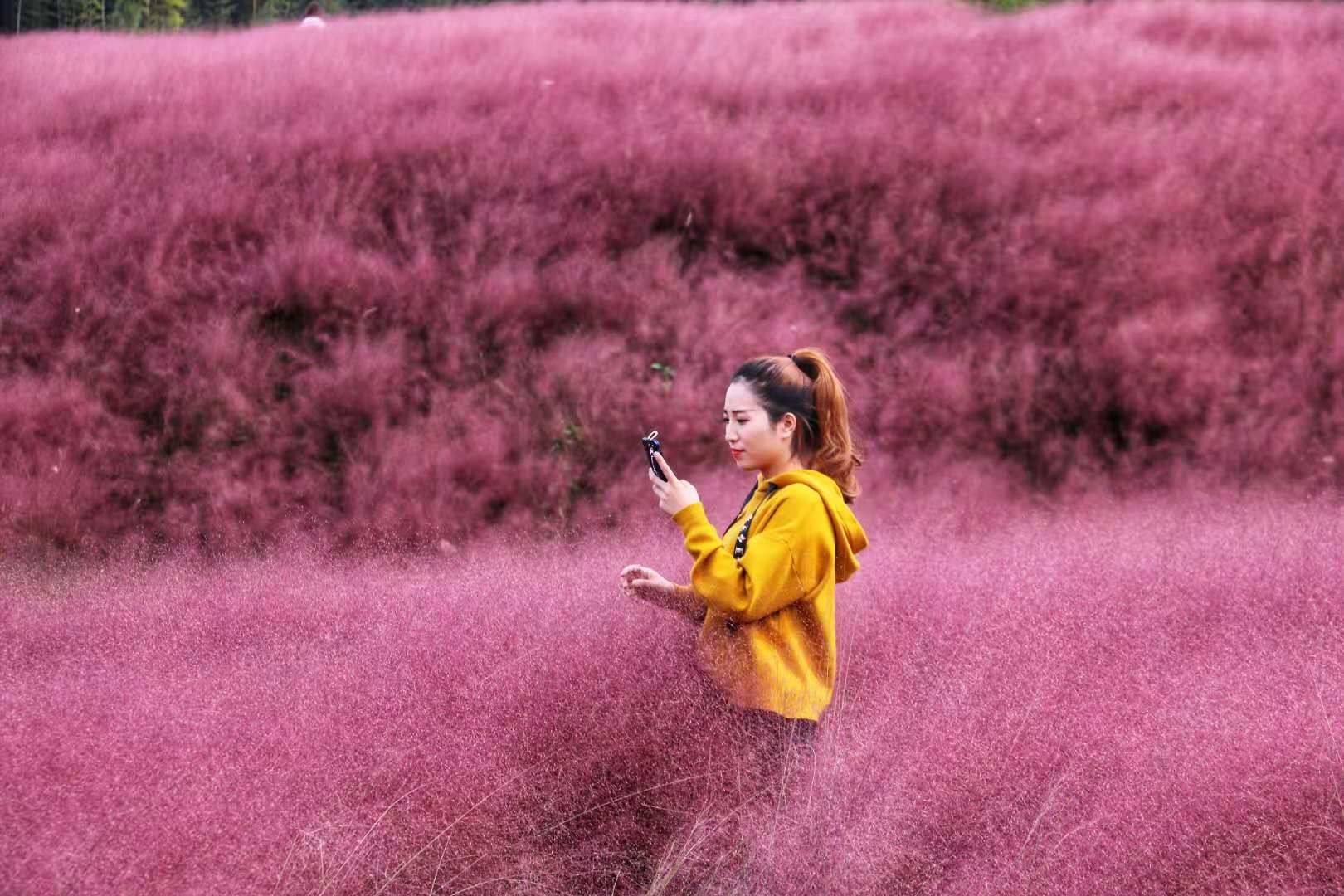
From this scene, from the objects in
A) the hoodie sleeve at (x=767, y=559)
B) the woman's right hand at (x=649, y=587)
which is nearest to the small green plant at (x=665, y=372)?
the woman's right hand at (x=649, y=587)

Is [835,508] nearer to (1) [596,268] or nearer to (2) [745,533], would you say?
(2) [745,533]

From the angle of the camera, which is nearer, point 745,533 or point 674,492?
point 674,492

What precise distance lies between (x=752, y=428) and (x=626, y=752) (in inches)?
35.0

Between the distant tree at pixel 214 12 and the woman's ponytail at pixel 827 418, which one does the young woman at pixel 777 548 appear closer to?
the woman's ponytail at pixel 827 418

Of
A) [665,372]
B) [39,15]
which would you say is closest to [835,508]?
[665,372]

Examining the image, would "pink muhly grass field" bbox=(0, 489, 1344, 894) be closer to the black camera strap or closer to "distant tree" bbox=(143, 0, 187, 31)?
the black camera strap

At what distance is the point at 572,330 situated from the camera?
19.0 feet

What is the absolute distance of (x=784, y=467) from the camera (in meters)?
2.45

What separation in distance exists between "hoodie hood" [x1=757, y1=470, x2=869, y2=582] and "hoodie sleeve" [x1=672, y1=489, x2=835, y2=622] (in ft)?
0.09

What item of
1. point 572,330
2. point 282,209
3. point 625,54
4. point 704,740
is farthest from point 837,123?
point 704,740

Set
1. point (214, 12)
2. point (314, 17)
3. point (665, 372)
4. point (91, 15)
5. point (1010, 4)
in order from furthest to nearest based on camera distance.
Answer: point (1010, 4) < point (314, 17) < point (214, 12) < point (91, 15) < point (665, 372)

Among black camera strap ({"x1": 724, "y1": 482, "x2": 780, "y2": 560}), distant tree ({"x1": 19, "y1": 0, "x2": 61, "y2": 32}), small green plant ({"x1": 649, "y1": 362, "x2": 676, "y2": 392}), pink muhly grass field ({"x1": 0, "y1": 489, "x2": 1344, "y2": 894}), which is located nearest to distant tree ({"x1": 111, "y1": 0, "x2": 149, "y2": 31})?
distant tree ({"x1": 19, "y1": 0, "x2": 61, "y2": 32})

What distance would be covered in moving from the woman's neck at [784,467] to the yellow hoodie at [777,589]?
0.03m

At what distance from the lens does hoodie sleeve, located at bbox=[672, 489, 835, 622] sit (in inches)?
86.4
